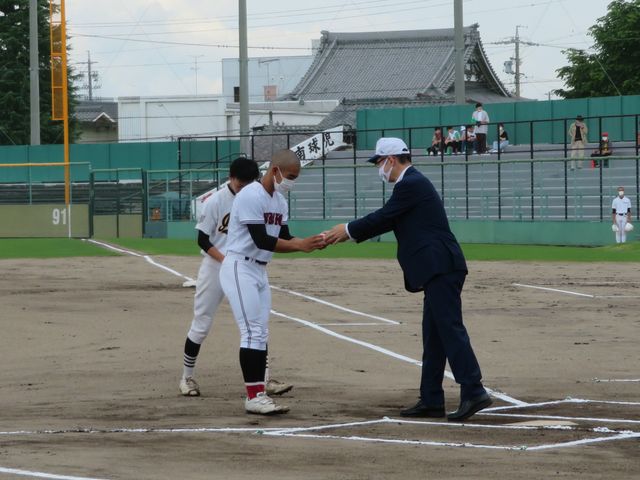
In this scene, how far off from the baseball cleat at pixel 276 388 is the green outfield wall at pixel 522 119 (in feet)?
106

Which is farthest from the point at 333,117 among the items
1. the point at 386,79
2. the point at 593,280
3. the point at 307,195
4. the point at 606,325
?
the point at 606,325

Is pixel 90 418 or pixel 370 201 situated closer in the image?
pixel 90 418

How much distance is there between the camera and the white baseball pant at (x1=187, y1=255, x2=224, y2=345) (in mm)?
10516

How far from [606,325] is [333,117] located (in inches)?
2062

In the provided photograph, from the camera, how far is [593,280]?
898 inches

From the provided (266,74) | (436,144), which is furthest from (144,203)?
(266,74)

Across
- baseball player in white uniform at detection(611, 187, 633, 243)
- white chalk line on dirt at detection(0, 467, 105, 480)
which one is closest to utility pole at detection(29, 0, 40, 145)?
baseball player in white uniform at detection(611, 187, 633, 243)

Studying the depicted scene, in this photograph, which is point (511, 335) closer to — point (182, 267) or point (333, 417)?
point (333, 417)

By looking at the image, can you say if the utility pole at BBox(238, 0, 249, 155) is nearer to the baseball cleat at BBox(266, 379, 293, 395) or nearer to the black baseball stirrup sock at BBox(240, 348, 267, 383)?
the baseball cleat at BBox(266, 379, 293, 395)

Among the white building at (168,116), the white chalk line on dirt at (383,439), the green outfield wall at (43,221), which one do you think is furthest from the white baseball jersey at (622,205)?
the white building at (168,116)

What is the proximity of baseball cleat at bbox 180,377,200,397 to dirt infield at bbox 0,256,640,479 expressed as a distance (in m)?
0.08

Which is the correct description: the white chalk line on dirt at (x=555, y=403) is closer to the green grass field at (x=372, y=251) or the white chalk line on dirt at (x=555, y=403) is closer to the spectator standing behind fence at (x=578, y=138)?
the green grass field at (x=372, y=251)

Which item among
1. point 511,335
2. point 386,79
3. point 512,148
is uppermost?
point 386,79

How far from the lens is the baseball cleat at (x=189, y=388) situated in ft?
33.7
